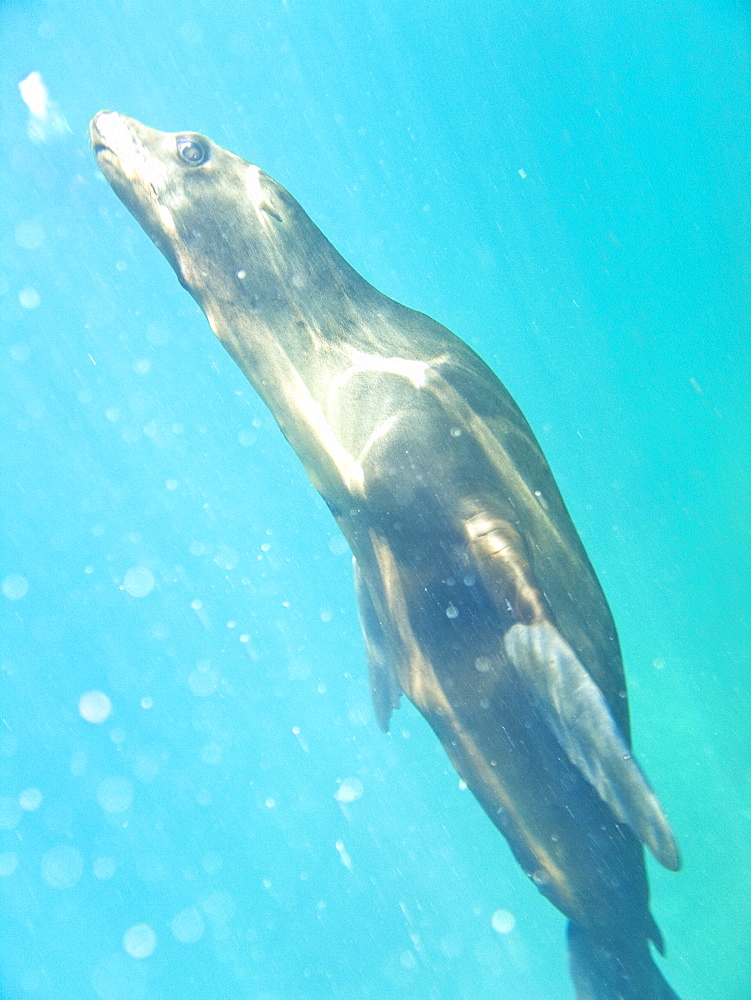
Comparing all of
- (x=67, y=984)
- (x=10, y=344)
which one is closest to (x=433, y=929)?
(x=67, y=984)

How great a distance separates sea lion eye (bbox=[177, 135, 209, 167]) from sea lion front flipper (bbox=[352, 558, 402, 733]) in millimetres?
2627

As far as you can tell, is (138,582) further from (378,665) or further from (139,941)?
(378,665)

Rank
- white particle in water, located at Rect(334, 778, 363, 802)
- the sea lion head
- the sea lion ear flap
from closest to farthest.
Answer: the sea lion ear flap → the sea lion head → white particle in water, located at Rect(334, 778, 363, 802)

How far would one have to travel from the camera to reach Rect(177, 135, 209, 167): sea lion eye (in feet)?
11.1

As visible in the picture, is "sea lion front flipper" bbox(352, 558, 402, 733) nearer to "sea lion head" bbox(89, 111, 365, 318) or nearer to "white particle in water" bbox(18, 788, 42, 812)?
"sea lion head" bbox(89, 111, 365, 318)

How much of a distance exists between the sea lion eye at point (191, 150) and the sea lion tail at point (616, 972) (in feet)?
15.5

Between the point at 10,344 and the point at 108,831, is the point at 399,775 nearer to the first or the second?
the point at 108,831

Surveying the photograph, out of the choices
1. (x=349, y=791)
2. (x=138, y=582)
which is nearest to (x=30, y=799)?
(x=138, y=582)

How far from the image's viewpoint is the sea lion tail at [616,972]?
11.2ft

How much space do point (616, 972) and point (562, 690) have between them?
2005 millimetres

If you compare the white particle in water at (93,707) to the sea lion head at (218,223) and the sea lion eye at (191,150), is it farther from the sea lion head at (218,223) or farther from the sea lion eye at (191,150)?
the sea lion eye at (191,150)

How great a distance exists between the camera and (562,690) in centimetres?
267

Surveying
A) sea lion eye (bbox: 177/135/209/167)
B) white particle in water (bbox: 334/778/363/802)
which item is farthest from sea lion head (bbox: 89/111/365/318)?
white particle in water (bbox: 334/778/363/802)

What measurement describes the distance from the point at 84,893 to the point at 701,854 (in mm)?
17072
